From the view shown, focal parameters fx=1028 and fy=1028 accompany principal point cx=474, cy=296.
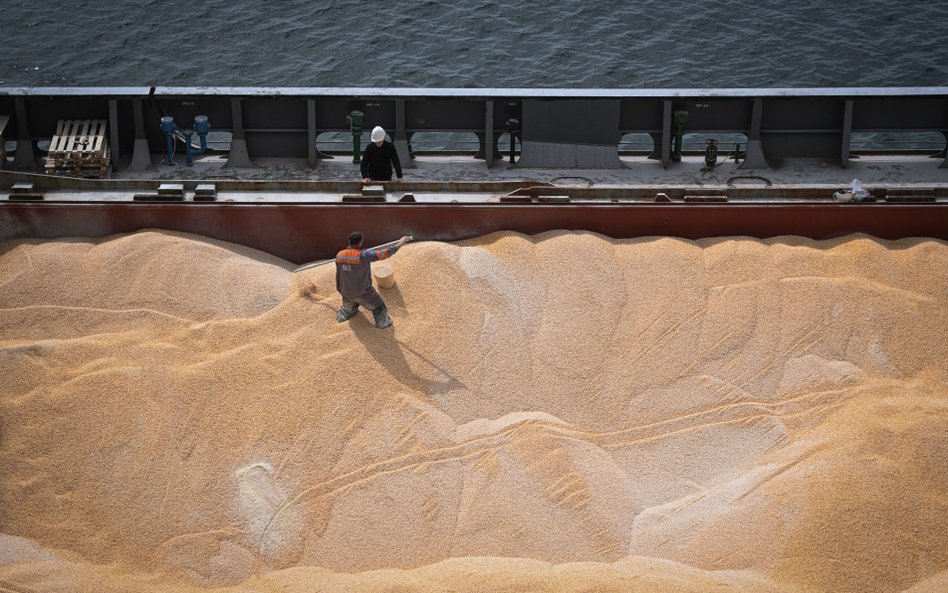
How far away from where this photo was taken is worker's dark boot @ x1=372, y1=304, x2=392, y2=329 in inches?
377

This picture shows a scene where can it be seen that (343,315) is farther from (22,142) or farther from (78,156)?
(22,142)

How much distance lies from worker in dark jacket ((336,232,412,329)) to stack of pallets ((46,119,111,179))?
5040 millimetres

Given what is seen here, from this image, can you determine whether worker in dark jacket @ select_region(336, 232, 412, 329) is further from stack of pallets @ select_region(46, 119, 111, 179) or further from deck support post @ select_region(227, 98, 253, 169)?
stack of pallets @ select_region(46, 119, 111, 179)

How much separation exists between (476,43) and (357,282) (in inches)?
521

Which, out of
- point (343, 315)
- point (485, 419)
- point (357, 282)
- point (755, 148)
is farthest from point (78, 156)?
point (755, 148)

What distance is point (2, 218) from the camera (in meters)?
10.9

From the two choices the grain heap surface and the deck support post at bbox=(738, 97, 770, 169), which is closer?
the grain heap surface

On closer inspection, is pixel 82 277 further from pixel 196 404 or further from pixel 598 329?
pixel 598 329

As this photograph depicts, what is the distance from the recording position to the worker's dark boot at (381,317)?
Result: 31.4 ft

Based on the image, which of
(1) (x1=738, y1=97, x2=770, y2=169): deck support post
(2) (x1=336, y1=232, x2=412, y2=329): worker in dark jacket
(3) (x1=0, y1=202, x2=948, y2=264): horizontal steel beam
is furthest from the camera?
(1) (x1=738, y1=97, x2=770, y2=169): deck support post

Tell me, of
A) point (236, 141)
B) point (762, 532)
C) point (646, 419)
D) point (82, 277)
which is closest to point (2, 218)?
point (82, 277)

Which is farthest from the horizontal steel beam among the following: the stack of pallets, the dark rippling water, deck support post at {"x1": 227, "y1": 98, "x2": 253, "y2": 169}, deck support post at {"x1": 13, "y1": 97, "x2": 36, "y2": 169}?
the dark rippling water

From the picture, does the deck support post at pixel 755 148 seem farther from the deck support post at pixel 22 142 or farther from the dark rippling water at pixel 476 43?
the deck support post at pixel 22 142

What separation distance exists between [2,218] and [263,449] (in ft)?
14.7
